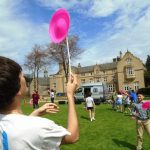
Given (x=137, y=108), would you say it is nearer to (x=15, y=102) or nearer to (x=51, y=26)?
(x=51, y=26)

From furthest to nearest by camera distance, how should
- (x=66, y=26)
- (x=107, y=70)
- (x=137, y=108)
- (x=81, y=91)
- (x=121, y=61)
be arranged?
(x=107, y=70) → (x=121, y=61) → (x=81, y=91) → (x=137, y=108) → (x=66, y=26)

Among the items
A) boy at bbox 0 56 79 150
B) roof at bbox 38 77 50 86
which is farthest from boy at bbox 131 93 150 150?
roof at bbox 38 77 50 86

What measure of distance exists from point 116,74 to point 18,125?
97482 mm

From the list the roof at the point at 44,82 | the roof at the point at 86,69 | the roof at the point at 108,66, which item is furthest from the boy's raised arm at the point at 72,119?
the roof at the point at 44,82

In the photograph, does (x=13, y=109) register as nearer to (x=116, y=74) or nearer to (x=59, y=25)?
(x=59, y=25)

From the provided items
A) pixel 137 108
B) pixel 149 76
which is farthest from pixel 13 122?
pixel 149 76

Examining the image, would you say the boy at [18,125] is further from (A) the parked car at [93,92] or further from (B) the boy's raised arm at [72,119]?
(A) the parked car at [93,92]

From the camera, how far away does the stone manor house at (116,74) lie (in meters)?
91.4

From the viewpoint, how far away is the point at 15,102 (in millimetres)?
2584

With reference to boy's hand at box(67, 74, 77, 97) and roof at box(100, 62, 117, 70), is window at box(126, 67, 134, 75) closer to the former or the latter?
roof at box(100, 62, 117, 70)

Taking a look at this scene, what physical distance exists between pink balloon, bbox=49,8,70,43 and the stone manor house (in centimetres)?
8552

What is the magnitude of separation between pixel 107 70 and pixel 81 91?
56.4m

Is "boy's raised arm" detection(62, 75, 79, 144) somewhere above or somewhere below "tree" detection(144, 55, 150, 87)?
below

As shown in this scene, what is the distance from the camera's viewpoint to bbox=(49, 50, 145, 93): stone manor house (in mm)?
91438
